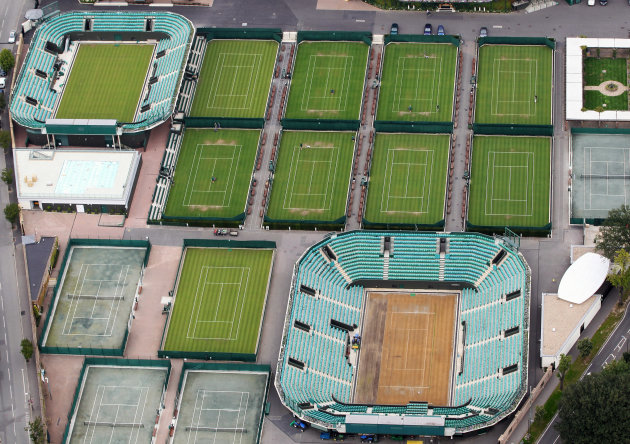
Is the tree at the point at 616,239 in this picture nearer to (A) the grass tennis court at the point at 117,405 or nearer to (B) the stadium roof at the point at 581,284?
(B) the stadium roof at the point at 581,284

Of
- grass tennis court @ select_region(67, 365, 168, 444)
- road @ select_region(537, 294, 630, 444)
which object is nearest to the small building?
road @ select_region(537, 294, 630, 444)

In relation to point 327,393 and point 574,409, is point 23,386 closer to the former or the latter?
point 327,393

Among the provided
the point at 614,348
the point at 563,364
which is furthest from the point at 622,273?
the point at 563,364

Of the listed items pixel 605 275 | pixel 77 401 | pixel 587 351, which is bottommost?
pixel 77 401

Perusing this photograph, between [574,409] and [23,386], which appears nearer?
[574,409]

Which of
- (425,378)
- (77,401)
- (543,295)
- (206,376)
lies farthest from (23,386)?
(543,295)
